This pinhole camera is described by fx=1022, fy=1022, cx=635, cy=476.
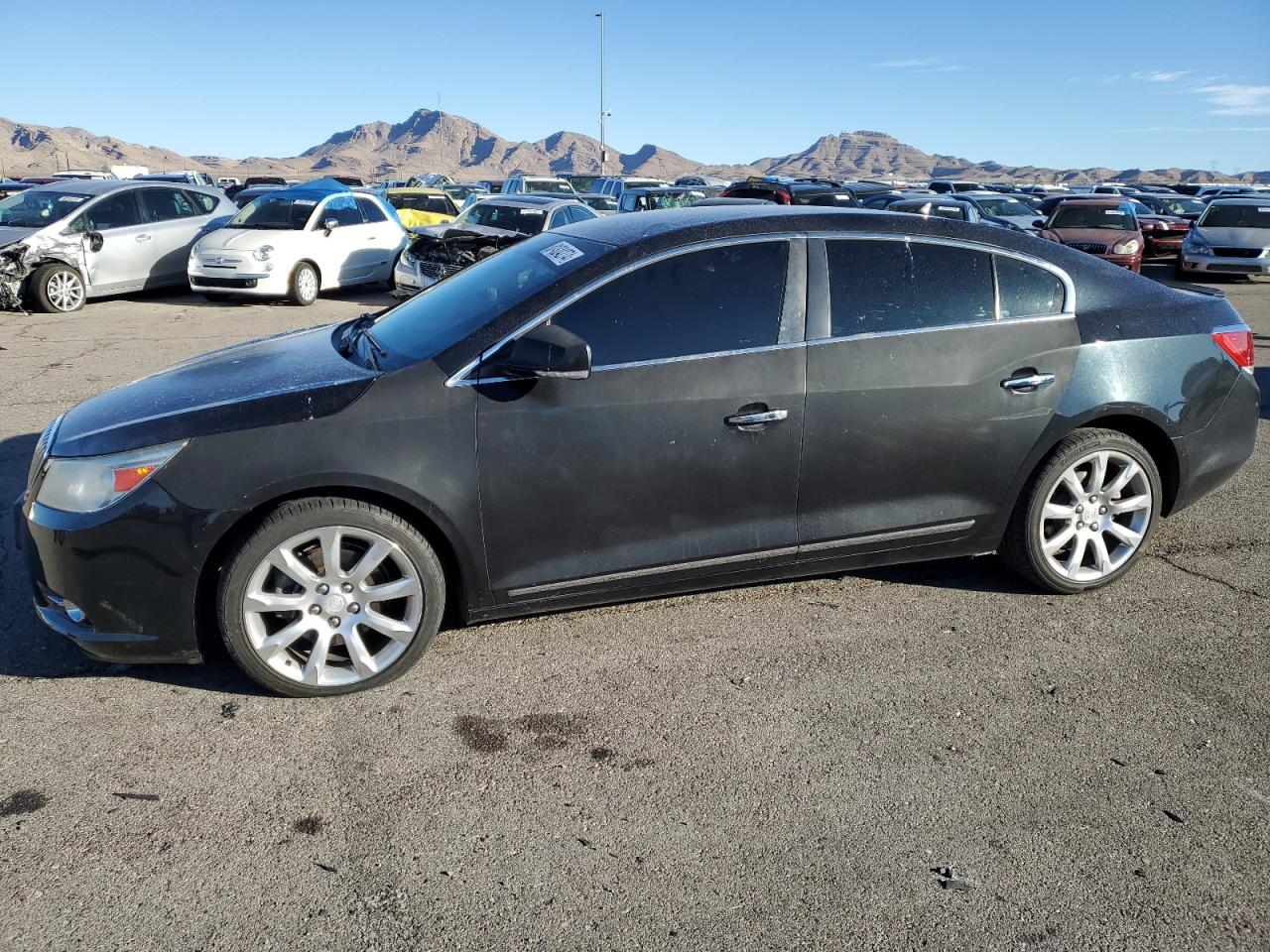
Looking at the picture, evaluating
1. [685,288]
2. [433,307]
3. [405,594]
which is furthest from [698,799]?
[433,307]

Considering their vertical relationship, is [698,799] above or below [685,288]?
below

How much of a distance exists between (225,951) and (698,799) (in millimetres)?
1343

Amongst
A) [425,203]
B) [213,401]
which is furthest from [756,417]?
[425,203]

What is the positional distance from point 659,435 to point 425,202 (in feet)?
62.0

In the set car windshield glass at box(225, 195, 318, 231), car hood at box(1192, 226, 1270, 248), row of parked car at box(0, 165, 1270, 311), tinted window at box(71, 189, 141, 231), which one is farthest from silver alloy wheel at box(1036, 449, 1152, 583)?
car hood at box(1192, 226, 1270, 248)

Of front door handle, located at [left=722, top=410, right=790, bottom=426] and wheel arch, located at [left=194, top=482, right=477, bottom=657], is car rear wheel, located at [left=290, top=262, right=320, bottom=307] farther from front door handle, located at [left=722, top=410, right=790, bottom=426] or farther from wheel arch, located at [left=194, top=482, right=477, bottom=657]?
front door handle, located at [left=722, top=410, right=790, bottom=426]

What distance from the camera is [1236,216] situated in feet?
65.0

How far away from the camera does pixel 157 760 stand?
3258mm

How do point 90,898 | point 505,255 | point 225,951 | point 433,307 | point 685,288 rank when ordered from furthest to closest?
point 505,255
point 433,307
point 685,288
point 90,898
point 225,951

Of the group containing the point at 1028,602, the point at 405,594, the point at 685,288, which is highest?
the point at 685,288

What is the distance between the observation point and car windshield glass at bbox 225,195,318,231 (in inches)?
572

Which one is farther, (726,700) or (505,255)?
(505,255)

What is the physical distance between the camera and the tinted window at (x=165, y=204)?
14414 millimetres

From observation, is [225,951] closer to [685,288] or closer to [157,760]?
[157,760]
